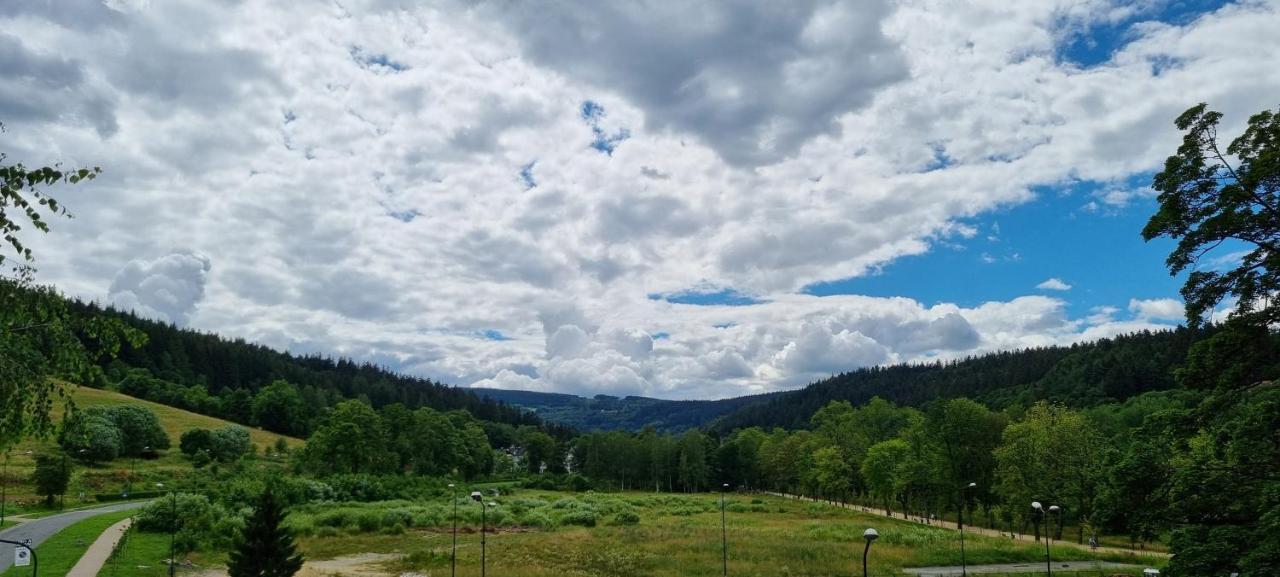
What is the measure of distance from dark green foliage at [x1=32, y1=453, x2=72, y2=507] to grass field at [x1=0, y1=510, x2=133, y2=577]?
9.49 m

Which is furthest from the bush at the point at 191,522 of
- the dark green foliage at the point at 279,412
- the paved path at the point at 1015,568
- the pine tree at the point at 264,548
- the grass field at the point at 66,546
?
the dark green foliage at the point at 279,412

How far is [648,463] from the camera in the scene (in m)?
148

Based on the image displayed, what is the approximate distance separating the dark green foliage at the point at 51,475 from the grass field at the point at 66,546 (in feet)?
31.1

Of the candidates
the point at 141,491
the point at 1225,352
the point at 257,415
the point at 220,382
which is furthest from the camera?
the point at 220,382

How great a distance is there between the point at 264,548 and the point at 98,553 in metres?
18.0

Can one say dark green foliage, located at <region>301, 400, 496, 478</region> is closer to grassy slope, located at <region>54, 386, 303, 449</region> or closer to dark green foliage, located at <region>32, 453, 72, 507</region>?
grassy slope, located at <region>54, 386, 303, 449</region>

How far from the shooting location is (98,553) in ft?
140

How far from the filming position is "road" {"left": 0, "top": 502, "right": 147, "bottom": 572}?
41938 mm

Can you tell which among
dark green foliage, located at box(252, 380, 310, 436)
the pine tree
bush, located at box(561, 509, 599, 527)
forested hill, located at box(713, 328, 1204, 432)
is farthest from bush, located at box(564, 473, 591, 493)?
the pine tree

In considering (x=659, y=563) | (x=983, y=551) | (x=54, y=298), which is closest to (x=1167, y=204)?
(x=54, y=298)

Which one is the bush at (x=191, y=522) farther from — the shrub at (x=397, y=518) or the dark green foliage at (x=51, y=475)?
the dark green foliage at (x=51, y=475)

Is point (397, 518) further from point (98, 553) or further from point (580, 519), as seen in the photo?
point (98, 553)

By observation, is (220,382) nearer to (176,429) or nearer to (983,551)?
(176,429)

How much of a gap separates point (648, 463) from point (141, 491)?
291 ft
